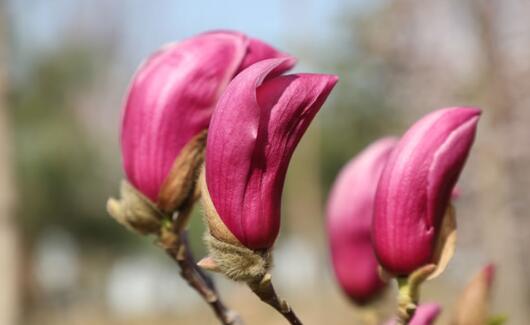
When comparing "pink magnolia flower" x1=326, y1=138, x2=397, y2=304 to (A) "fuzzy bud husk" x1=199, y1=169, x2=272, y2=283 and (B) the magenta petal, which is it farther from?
(A) "fuzzy bud husk" x1=199, y1=169, x2=272, y2=283

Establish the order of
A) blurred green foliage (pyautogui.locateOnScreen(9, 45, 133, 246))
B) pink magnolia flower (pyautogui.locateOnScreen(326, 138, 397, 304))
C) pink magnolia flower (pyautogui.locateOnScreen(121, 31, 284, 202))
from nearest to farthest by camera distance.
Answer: pink magnolia flower (pyautogui.locateOnScreen(121, 31, 284, 202)) < pink magnolia flower (pyautogui.locateOnScreen(326, 138, 397, 304)) < blurred green foliage (pyautogui.locateOnScreen(9, 45, 133, 246))

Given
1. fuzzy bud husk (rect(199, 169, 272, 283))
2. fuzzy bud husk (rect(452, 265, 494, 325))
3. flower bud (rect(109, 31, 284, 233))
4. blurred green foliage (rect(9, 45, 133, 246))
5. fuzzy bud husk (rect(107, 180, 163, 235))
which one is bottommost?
blurred green foliage (rect(9, 45, 133, 246))

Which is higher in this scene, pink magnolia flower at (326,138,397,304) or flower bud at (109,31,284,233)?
flower bud at (109,31,284,233)

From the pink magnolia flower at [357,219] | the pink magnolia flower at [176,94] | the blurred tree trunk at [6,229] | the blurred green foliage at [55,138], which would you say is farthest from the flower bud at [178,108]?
the blurred green foliage at [55,138]

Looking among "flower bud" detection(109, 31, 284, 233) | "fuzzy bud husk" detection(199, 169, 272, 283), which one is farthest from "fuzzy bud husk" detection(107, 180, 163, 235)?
"fuzzy bud husk" detection(199, 169, 272, 283)

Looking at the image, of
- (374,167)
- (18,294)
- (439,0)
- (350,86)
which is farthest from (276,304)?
(350,86)

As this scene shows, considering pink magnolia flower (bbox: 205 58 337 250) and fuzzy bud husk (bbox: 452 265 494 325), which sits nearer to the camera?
pink magnolia flower (bbox: 205 58 337 250)

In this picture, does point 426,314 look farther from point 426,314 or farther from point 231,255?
point 231,255
